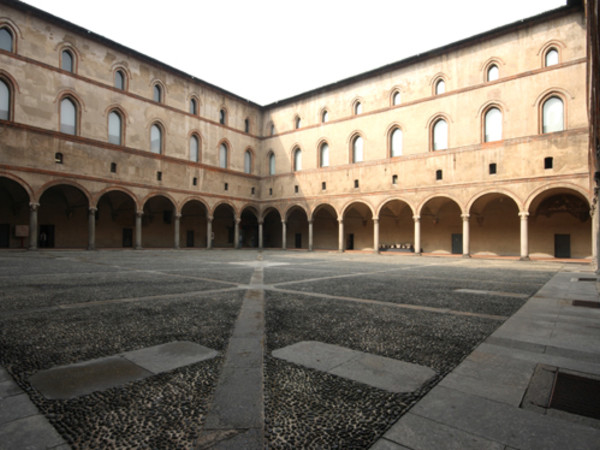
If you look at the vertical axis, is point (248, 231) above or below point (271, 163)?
below

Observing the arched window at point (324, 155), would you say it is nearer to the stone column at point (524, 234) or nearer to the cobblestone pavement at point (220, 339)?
the stone column at point (524, 234)

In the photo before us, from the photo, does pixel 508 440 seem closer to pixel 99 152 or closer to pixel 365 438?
pixel 365 438

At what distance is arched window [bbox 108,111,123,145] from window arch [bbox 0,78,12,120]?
5.32 meters

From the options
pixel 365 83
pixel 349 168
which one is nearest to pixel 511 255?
pixel 349 168

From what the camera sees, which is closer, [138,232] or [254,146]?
[138,232]

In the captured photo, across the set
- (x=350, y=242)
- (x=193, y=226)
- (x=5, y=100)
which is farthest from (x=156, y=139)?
(x=350, y=242)

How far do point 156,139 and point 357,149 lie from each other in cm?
1538

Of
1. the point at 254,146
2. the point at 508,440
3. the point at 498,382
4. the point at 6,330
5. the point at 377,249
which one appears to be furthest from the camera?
the point at 254,146

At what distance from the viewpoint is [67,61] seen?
22531 mm

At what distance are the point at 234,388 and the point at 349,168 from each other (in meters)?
26.9

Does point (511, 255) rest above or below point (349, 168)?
below

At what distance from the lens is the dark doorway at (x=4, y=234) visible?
23.7 meters

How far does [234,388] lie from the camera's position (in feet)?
7.72

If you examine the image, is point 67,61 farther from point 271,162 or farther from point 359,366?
point 359,366
